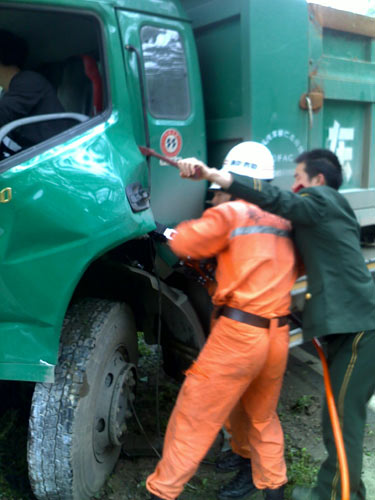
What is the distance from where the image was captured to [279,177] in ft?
11.1

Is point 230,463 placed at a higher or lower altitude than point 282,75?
lower

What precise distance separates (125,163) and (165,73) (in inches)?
29.9

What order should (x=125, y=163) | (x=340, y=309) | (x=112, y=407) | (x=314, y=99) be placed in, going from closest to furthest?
(x=340, y=309) < (x=125, y=163) < (x=112, y=407) < (x=314, y=99)

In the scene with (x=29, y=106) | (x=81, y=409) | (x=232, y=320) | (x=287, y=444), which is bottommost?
(x=287, y=444)

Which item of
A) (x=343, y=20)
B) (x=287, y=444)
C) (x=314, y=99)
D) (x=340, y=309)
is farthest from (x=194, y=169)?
(x=343, y=20)

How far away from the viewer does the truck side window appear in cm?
288

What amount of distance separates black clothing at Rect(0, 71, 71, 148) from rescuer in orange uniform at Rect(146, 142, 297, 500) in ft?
2.66

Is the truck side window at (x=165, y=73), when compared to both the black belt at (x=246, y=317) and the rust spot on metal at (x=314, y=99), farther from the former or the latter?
the black belt at (x=246, y=317)

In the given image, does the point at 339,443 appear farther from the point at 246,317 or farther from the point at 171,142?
the point at 171,142

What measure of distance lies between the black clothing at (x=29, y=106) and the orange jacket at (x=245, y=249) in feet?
2.64

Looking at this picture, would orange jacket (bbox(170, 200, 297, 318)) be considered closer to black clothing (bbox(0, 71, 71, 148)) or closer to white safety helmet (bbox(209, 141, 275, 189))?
white safety helmet (bbox(209, 141, 275, 189))

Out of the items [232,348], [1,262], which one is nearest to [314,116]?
[232,348]

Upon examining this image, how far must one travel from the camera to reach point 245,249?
2.39 meters

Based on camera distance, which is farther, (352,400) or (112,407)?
(112,407)
